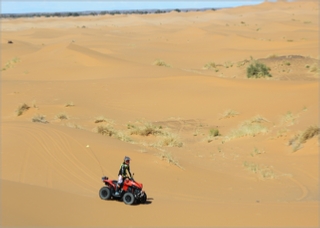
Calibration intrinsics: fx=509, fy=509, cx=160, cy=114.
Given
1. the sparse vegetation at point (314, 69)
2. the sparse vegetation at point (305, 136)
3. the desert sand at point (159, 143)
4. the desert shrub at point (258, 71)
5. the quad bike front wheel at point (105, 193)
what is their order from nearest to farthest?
1. the desert sand at point (159, 143)
2. the quad bike front wheel at point (105, 193)
3. the sparse vegetation at point (305, 136)
4. the desert shrub at point (258, 71)
5. the sparse vegetation at point (314, 69)

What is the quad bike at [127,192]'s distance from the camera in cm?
953

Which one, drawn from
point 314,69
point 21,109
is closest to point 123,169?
point 21,109

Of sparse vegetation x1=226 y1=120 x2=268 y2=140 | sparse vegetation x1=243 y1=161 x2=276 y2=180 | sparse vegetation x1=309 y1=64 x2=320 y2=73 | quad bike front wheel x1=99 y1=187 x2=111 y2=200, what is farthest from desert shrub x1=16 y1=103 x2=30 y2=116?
sparse vegetation x1=309 y1=64 x2=320 y2=73

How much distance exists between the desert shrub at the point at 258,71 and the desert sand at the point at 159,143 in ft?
3.18

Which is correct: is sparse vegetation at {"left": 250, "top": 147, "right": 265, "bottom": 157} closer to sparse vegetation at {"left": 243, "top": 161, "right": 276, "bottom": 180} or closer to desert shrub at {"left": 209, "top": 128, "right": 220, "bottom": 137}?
sparse vegetation at {"left": 243, "top": 161, "right": 276, "bottom": 180}

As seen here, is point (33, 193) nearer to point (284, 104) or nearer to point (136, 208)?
point (136, 208)

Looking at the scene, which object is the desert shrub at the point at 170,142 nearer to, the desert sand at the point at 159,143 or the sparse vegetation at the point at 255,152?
the desert sand at the point at 159,143

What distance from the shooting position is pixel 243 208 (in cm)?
988

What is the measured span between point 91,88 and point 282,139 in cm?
1468

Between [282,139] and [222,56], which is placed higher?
[222,56]

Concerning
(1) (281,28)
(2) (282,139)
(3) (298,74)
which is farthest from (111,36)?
(2) (282,139)

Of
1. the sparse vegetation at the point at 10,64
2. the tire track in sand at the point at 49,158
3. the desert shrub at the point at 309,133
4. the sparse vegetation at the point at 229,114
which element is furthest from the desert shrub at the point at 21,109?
the sparse vegetation at the point at 10,64

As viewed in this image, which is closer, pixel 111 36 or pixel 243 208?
pixel 243 208

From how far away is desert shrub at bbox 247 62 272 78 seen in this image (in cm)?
3272
